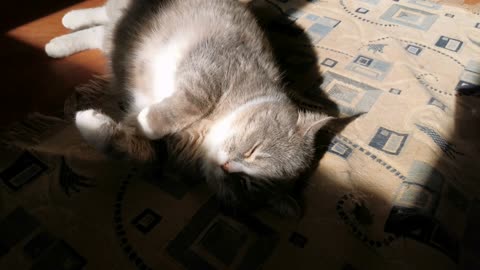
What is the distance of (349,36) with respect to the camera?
5.14 ft

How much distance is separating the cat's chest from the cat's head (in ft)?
0.80

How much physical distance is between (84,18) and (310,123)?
115 cm

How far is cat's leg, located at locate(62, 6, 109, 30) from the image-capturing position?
4.99 ft

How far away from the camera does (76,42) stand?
4.60ft

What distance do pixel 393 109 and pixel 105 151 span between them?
102 cm

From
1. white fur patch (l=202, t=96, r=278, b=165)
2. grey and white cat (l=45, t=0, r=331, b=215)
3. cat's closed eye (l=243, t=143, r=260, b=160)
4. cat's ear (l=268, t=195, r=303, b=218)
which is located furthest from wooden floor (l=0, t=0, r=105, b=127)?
cat's ear (l=268, t=195, r=303, b=218)

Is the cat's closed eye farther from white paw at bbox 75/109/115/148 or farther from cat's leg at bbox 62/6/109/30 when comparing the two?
cat's leg at bbox 62/6/109/30

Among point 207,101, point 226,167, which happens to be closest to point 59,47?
point 207,101

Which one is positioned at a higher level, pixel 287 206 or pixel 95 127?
pixel 95 127

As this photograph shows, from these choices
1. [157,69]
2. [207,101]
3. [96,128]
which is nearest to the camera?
[96,128]

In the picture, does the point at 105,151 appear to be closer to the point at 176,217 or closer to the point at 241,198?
the point at 176,217

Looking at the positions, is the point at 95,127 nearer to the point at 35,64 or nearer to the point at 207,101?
the point at 207,101

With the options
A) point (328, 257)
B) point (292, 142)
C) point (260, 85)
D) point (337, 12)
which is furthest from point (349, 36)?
point (328, 257)

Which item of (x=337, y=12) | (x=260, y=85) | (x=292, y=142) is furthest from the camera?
(x=337, y=12)
